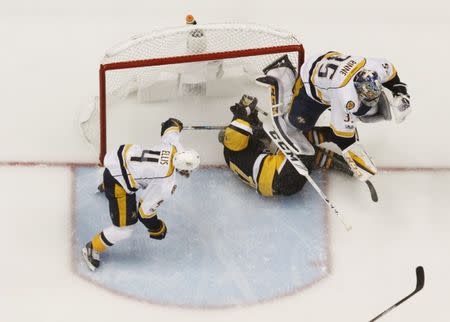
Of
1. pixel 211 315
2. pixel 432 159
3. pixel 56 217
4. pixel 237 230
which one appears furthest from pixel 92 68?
pixel 432 159

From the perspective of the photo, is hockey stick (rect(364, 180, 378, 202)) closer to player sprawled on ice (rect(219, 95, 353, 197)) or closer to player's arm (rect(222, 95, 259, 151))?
player sprawled on ice (rect(219, 95, 353, 197))

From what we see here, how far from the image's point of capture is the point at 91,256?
4.65 m

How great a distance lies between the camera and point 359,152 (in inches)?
183

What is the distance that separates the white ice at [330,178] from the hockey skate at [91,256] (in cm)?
9

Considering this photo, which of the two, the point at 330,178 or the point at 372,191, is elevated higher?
the point at 372,191

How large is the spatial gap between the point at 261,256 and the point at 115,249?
738 mm

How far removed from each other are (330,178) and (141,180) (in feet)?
3.80

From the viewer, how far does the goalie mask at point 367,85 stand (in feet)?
14.1

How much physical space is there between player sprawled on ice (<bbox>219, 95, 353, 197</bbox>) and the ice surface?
0.13 metres

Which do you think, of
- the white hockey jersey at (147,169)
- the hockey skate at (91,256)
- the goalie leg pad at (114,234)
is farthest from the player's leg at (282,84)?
the hockey skate at (91,256)

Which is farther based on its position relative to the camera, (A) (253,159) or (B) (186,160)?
(A) (253,159)

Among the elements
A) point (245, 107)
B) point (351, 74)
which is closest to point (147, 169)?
point (245, 107)

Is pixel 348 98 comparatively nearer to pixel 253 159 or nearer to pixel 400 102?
pixel 400 102

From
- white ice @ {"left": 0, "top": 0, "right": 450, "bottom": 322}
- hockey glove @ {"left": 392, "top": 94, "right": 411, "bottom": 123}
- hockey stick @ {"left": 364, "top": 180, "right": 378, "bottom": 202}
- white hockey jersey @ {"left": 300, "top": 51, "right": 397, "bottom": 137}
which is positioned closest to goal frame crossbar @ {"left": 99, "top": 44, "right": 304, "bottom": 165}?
white hockey jersey @ {"left": 300, "top": 51, "right": 397, "bottom": 137}
